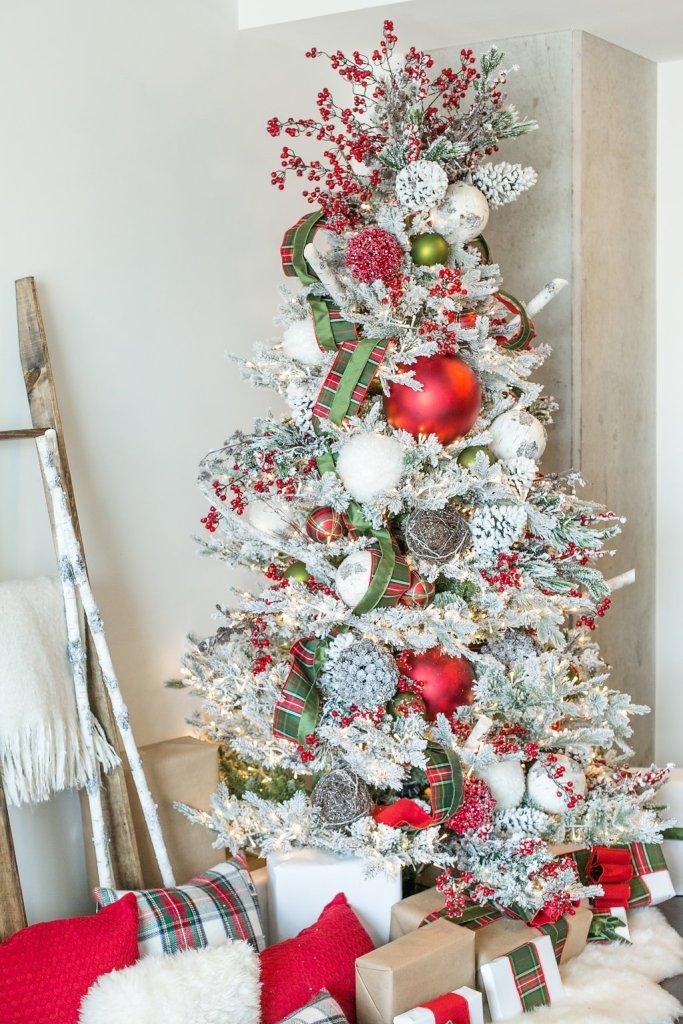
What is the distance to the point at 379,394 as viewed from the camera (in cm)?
214

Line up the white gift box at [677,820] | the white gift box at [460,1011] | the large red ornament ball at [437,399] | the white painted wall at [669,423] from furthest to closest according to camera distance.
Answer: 1. the white painted wall at [669,423]
2. the white gift box at [677,820]
3. the large red ornament ball at [437,399]
4. the white gift box at [460,1011]

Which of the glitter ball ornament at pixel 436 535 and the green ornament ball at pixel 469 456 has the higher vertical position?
the green ornament ball at pixel 469 456

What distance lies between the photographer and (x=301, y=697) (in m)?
2.08

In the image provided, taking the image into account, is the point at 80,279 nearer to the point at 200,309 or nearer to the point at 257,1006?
the point at 200,309

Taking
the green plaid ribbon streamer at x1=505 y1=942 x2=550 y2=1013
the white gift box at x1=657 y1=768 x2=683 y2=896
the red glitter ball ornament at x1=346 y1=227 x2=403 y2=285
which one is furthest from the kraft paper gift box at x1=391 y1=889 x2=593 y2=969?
the red glitter ball ornament at x1=346 y1=227 x2=403 y2=285

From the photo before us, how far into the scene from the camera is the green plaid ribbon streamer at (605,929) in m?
2.21

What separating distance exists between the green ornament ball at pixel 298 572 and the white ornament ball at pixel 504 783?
0.53 meters

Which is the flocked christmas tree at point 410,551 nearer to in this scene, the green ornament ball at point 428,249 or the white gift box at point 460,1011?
the green ornament ball at point 428,249

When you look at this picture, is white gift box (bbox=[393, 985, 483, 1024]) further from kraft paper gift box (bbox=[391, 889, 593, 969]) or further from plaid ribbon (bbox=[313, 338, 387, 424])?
plaid ribbon (bbox=[313, 338, 387, 424])

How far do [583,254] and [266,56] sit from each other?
3.16 feet

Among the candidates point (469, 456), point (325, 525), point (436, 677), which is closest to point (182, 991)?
point (436, 677)

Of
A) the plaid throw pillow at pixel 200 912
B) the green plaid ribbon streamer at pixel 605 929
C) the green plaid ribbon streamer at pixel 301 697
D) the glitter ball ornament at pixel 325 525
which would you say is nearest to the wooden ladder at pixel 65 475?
the plaid throw pillow at pixel 200 912

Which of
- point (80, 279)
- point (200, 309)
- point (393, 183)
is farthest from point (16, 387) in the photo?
point (393, 183)

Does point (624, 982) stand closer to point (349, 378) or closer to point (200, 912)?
point (200, 912)
